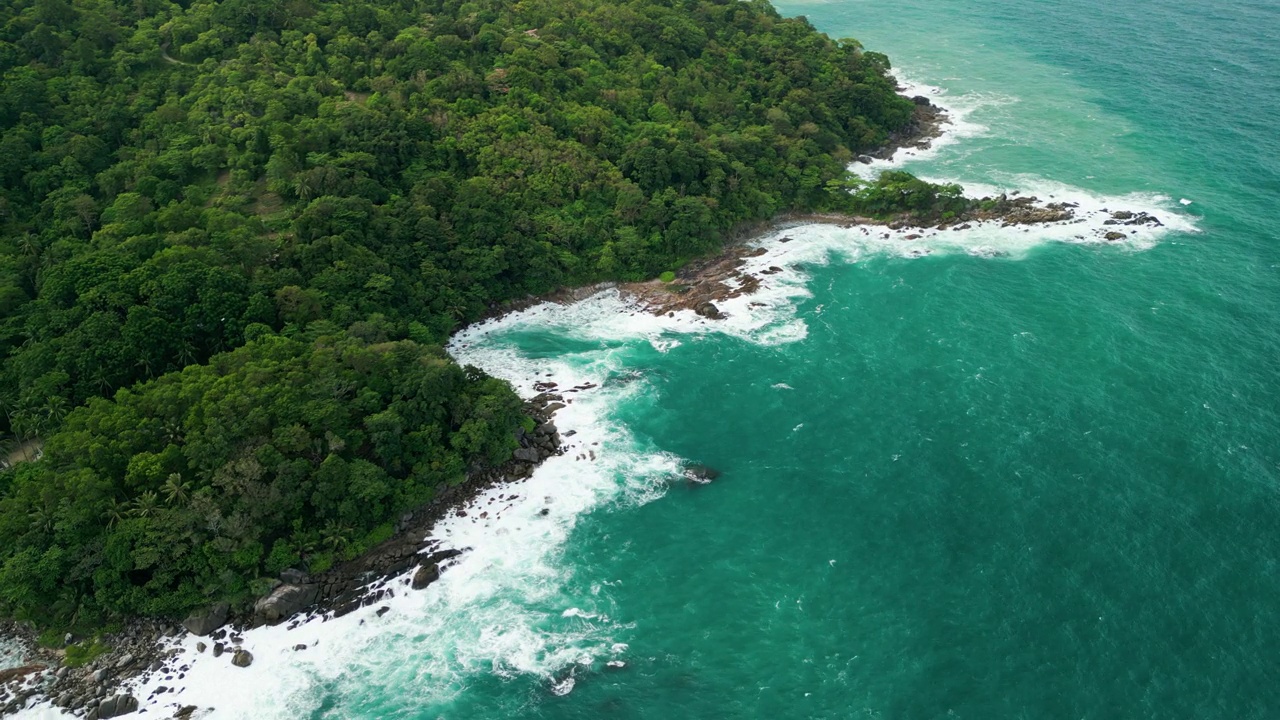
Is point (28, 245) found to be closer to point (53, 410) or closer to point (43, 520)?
point (53, 410)

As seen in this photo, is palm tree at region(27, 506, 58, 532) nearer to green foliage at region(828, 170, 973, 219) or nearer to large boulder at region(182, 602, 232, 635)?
large boulder at region(182, 602, 232, 635)

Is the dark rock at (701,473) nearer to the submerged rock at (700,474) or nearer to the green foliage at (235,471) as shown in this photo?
the submerged rock at (700,474)

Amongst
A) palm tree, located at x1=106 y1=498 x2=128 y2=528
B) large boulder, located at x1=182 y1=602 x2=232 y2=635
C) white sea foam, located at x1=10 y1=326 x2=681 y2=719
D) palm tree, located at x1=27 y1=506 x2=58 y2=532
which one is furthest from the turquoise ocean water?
palm tree, located at x1=27 y1=506 x2=58 y2=532

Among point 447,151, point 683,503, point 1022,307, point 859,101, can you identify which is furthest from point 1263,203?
point 447,151

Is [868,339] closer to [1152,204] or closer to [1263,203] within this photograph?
[1152,204]

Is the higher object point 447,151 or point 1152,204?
point 447,151

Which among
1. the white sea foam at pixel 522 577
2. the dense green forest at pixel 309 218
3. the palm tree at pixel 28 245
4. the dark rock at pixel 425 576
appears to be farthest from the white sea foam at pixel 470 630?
the palm tree at pixel 28 245

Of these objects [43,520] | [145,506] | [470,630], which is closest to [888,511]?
[470,630]
